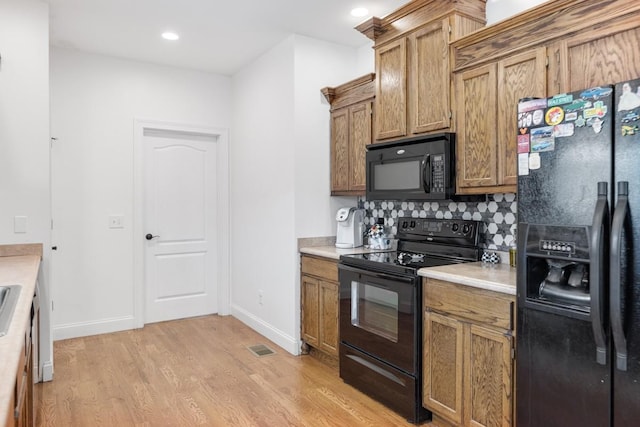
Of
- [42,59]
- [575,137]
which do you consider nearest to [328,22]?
[42,59]

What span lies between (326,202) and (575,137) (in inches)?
91.1

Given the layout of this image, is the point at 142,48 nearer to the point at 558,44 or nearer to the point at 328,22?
the point at 328,22

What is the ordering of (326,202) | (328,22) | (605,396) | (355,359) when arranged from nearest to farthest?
(605,396)
(355,359)
(328,22)
(326,202)

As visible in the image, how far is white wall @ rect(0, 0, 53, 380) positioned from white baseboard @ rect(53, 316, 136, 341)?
3.37 ft

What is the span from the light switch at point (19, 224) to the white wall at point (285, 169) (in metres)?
1.85

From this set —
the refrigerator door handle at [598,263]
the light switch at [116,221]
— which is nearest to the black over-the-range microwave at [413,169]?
the refrigerator door handle at [598,263]

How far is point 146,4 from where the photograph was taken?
3.14 meters

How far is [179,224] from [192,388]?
6.86 ft

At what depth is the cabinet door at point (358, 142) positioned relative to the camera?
337 centimetres

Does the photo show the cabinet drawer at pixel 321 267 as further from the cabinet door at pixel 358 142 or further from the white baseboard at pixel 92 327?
the white baseboard at pixel 92 327

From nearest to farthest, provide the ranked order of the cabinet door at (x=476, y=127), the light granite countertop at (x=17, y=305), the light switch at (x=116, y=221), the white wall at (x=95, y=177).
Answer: the light granite countertop at (x=17, y=305), the cabinet door at (x=476, y=127), the white wall at (x=95, y=177), the light switch at (x=116, y=221)

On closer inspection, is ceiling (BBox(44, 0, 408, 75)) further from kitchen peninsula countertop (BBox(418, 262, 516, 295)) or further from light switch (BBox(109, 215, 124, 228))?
kitchen peninsula countertop (BBox(418, 262, 516, 295))

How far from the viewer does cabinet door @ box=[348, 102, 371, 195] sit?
3.37 metres

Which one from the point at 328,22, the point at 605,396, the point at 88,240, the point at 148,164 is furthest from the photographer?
the point at 148,164
